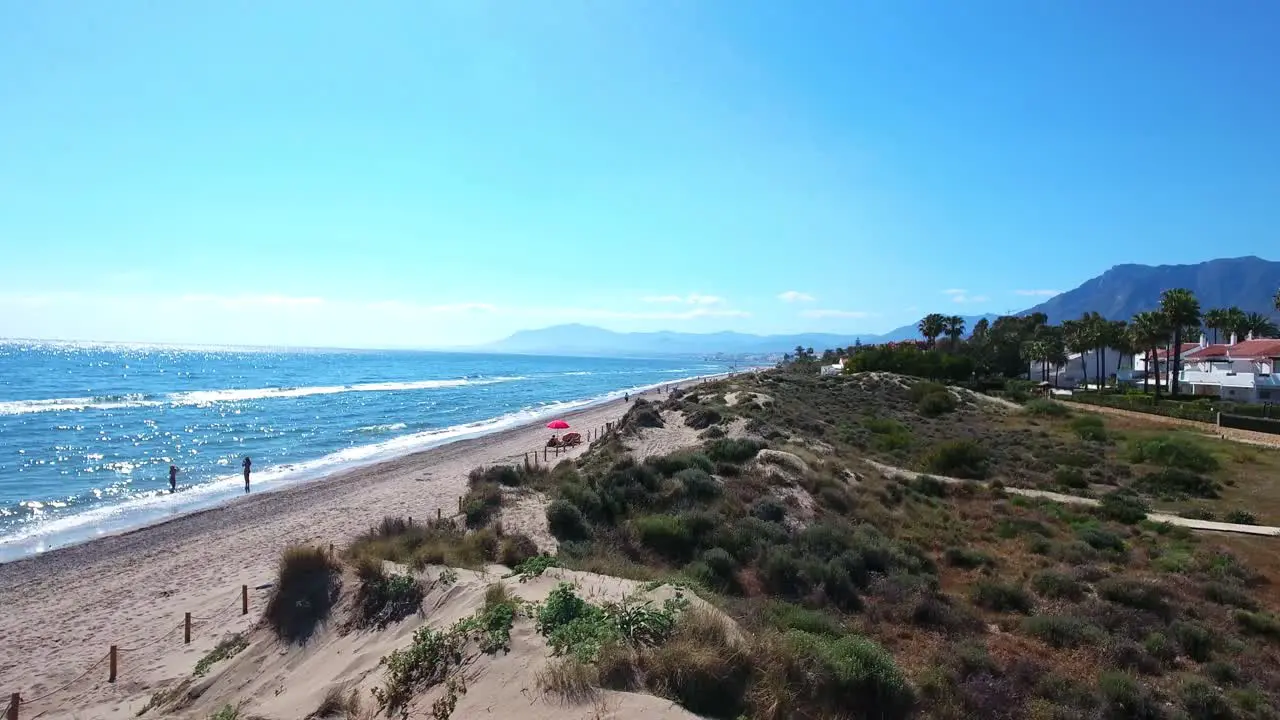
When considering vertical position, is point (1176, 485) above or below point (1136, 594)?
below

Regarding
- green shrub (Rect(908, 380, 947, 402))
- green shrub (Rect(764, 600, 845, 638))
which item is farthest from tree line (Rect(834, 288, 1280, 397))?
green shrub (Rect(764, 600, 845, 638))

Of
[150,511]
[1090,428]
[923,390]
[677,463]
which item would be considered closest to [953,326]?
[923,390]

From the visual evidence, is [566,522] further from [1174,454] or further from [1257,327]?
[1257,327]

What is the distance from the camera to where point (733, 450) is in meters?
22.8

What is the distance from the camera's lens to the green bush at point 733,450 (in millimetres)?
22422

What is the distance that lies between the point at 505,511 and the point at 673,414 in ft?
68.5

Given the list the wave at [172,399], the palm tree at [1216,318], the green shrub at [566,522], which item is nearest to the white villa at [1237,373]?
the palm tree at [1216,318]

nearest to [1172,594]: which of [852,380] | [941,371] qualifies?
[852,380]

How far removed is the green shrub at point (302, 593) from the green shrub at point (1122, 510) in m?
22.1

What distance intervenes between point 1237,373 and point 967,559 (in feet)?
171

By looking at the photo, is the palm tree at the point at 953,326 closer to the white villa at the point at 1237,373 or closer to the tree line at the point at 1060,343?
the tree line at the point at 1060,343

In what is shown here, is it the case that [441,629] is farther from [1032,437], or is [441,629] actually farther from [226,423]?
[226,423]

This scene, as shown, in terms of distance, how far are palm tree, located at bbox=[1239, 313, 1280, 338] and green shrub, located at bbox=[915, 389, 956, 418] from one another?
151 ft

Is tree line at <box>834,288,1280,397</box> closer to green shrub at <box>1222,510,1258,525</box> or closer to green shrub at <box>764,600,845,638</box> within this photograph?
green shrub at <box>1222,510,1258,525</box>
